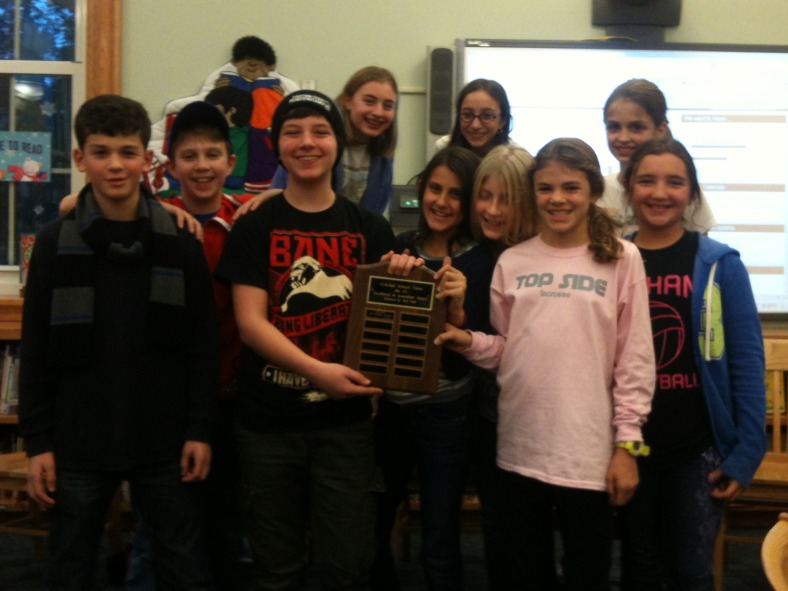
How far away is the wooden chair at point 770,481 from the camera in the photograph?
109 inches

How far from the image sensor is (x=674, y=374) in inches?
78.3

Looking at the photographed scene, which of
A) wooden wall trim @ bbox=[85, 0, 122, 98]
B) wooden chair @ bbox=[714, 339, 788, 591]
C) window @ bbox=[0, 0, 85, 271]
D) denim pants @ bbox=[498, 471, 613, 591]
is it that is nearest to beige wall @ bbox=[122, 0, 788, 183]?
wooden wall trim @ bbox=[85, 0, 122, 98]

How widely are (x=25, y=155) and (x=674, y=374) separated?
10.5 ft

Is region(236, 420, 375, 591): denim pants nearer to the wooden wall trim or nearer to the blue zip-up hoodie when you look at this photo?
the blue zip-up hoodie

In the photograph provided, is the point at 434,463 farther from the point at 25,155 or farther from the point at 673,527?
the point at 25,155

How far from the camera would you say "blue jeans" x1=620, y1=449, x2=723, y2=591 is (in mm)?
1940

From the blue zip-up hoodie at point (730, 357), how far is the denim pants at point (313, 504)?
81cm

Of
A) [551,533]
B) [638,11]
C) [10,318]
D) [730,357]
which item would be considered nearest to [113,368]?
[551,533]

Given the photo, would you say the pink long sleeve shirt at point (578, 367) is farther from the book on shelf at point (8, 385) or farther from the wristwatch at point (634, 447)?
the book on shelf at point (8, 385)

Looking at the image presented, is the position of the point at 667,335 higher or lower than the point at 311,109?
lower

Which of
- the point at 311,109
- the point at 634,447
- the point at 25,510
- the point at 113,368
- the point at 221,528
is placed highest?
the point at 311,109

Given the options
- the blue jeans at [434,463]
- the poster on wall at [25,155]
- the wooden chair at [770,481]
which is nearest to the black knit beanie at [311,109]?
the blue jeans at [434,463]

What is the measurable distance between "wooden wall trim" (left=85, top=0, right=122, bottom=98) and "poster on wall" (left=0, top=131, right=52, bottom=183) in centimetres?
42

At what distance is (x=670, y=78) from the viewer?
12.7 feet
